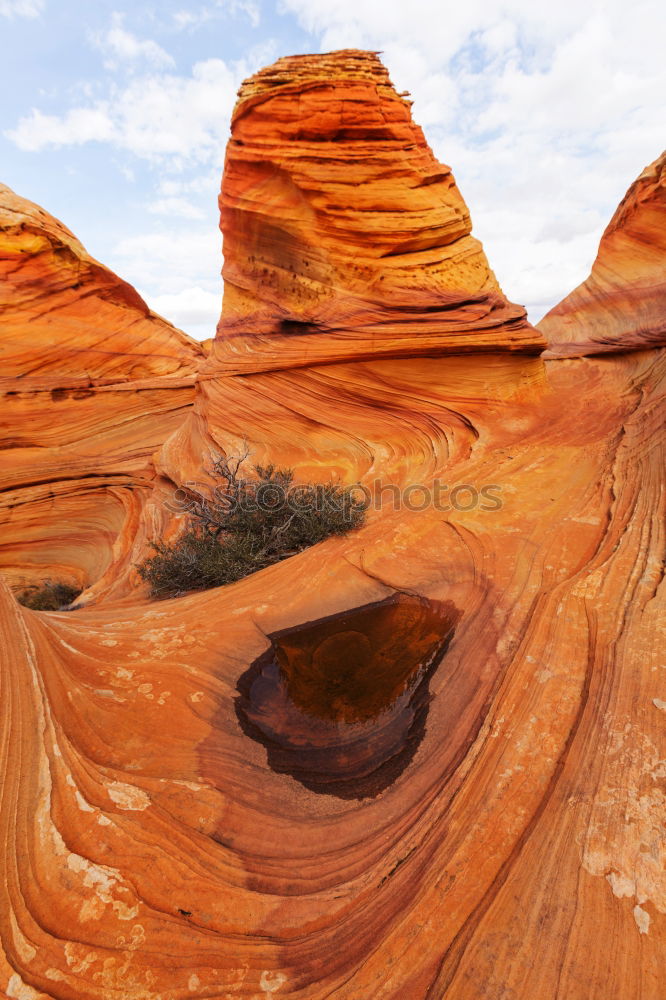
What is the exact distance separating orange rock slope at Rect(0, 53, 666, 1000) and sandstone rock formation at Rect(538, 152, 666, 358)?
8387 mm

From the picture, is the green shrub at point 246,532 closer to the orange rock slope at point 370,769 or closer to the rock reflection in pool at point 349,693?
the orange rock slope at point 370,769

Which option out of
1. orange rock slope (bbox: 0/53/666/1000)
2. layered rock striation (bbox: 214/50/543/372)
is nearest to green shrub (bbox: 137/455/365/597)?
orange rock slope (bbox: 0/53/666/1000)

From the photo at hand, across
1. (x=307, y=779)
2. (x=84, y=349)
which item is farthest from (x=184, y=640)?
(x=84, y=349)

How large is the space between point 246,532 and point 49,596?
751 cm

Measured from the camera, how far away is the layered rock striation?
876cm

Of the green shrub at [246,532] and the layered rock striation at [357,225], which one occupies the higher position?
the layered rock striation at [357,225]

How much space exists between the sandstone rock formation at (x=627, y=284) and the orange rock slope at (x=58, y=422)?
12.0 meters

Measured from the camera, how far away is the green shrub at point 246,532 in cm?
613

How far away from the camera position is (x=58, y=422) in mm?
12930

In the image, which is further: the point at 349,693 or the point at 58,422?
the point at 58,422

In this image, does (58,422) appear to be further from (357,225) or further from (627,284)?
(627,284)

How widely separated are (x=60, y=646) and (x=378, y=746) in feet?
8.01

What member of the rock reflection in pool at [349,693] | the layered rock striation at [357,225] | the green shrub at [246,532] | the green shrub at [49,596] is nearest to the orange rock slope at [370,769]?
the rock reflection in pool at [349,693]

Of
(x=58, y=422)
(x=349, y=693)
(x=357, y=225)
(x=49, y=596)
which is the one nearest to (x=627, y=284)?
(x=357, y=225)
